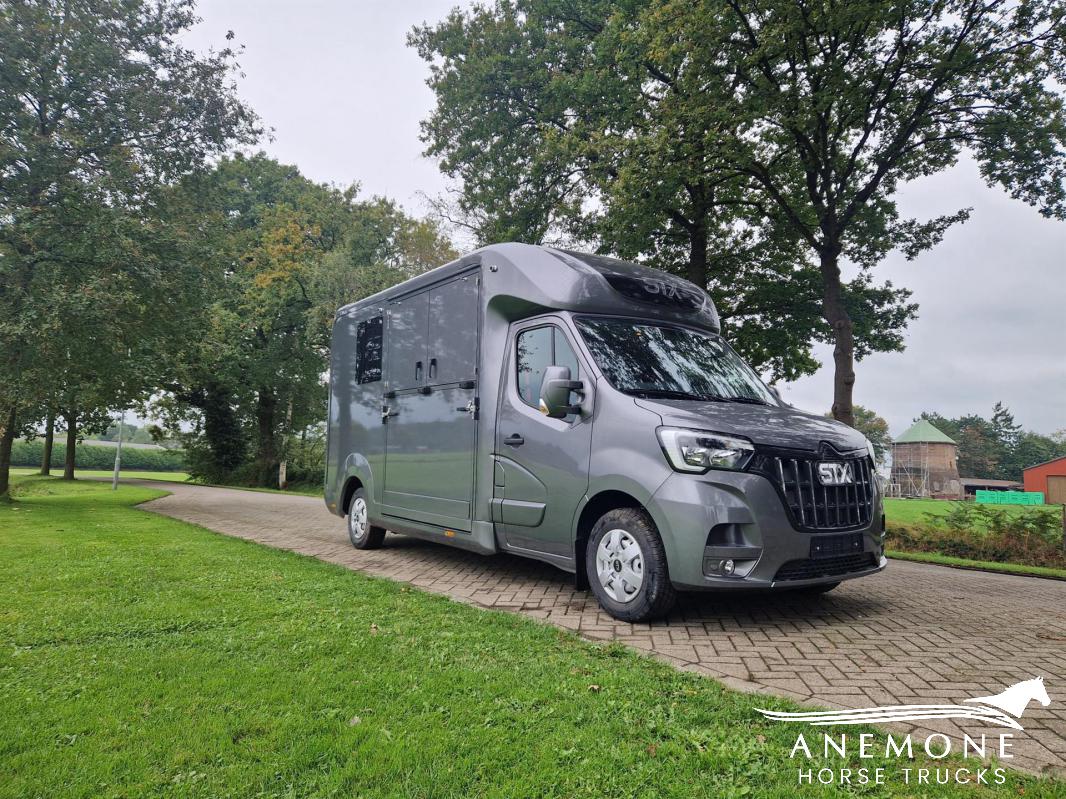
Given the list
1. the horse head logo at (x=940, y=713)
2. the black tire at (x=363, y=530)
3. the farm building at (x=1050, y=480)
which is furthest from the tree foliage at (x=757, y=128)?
the farm building at (x=1050, y=480)

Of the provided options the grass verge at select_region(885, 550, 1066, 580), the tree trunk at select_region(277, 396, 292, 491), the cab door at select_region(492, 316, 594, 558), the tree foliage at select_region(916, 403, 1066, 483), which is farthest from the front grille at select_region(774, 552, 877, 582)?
the tree foliage at select_region(916, 403, 1066, 483)

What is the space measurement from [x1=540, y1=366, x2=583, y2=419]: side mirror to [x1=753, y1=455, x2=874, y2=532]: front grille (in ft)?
5.00

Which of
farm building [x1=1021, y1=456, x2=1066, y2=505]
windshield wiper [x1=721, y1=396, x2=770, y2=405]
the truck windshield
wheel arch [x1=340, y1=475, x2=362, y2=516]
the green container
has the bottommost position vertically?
the green container

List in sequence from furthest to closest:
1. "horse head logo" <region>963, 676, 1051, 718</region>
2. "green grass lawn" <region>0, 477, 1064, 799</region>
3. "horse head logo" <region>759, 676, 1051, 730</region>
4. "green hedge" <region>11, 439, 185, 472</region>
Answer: "green hedge" <region>11, 439, 185, 472</region>
"horse head logo" <region>963, 676, 1051, 718</region>
"horse head logo" <region>759, 676, 1051, 730</region>
"green grass lawn" <region>0, 477, 1064, 799</region>

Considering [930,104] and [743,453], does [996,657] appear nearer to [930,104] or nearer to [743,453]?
[743,453]

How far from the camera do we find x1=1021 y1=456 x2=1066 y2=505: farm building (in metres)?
44.2

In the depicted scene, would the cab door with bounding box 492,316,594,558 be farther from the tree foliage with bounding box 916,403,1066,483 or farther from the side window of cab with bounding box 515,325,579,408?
the tree foliage with bounding box 916,403,1066,483

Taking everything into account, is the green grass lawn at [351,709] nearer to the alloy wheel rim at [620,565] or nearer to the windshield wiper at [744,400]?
the alloy wheel rim at [620,565]

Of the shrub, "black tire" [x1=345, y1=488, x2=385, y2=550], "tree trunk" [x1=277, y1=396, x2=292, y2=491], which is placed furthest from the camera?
"tree trunk" [x1=277, y1=396, x2=292, y2=491]

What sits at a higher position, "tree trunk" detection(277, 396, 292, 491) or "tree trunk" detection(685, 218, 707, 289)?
"tree trunk" detection(685, 218, 707, 289)

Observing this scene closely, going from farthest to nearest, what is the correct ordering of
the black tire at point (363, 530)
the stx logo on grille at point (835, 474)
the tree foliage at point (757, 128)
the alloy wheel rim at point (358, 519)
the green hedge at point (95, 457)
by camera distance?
the green hedge at point (95, 457)
the tree foliage at point (757, 128)
the alloy wheel rim at point (358, 519)
the black tire at point (363, 530)
the stx logo on grille at point (835, 474)

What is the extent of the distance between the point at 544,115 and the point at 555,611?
51.1 feet

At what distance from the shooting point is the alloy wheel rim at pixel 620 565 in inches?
185

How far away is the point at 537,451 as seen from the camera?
5.56 metres
